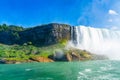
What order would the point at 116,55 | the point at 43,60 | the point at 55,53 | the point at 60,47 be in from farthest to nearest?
the point at 60,47 < the point at 116,55 < the point at 55,53 < the point at 43,60

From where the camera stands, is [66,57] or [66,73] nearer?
[66,73]

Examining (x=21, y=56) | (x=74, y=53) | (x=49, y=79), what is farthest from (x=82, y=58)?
(x=49, y=79)

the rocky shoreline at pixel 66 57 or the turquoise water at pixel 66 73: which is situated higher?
the rocky shoreline at pixel 66 57

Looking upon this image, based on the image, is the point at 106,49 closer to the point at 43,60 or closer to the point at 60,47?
the point at 60,47

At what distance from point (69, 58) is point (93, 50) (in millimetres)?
40128

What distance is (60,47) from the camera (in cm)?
19550

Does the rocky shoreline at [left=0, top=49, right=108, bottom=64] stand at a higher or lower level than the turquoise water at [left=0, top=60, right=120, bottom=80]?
higher

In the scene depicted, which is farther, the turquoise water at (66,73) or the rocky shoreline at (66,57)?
the rocky shoreline at (66,57)

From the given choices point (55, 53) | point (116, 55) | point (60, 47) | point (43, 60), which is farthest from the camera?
point (60, 47)

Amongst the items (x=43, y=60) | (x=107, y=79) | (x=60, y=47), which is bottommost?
(x=107, y=79)

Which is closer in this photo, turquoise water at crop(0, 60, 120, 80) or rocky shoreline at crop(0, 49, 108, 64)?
turquoise water at crop(0, 60, 120, 80)

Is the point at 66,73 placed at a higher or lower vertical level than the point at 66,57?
lower

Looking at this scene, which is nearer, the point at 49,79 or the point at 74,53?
the point at 49,79

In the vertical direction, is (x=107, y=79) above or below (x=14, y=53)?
below
